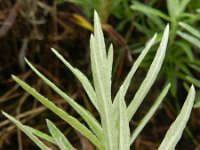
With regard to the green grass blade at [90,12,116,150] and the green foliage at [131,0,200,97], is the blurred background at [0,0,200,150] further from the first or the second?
the green grass blade at [90,12,116,150]

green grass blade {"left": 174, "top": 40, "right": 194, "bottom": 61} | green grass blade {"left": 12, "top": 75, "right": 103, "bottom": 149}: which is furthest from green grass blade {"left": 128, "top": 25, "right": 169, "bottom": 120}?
green grass blade {"left": 174, "top": 40, "right": 194, "bottom": 61}

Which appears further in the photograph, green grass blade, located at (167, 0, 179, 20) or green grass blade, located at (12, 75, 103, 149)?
green grass blade, located at (167, 0, 179, 20)

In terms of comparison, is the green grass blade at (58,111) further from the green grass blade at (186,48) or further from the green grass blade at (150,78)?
the green grass blade at (186,48)

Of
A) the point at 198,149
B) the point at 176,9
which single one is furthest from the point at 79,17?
the point at 198,149

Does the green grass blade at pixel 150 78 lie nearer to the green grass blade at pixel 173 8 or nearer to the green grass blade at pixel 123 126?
the green grass blade at pixel 123 126

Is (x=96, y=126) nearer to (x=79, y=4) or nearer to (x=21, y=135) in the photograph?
(x=21, y=135)

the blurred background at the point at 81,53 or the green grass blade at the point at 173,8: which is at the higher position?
the green grass blade at the point at 173,8

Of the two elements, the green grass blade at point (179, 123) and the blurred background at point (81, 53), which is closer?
the green grass blade at point (179, 123)

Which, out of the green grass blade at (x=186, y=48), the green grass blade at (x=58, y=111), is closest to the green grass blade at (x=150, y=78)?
the green grass blade at (x=58, y=111)
